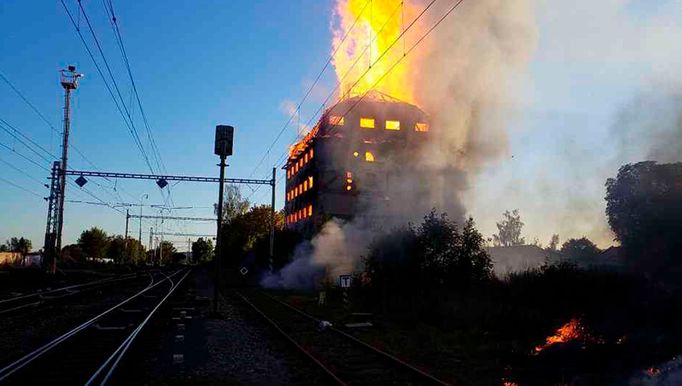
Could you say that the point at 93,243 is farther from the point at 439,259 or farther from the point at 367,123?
the point at 439,259

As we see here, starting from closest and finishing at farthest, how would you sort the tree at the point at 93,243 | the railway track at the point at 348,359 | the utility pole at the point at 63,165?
1. the railway track at the point at 348,359
2. the utility pole at the point at 63,165
3. the tree at the point at 93,243

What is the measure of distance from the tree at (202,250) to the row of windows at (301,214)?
215 ft

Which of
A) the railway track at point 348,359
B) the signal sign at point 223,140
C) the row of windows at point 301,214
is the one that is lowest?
the railway track at point 348,359

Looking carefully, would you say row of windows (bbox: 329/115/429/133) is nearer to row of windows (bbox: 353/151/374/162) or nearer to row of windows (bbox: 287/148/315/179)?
row of windows (bbox: 353/151/374/162)

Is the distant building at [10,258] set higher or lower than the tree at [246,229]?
lower

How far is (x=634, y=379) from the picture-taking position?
358 inches

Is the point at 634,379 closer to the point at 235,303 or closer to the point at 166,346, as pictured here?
the point at 166,346

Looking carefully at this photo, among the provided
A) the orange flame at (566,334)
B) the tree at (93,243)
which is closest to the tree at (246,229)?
the tree at (93,243)

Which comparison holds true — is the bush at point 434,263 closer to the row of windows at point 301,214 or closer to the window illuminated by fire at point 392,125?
the window illuminated by fire at point 392,125

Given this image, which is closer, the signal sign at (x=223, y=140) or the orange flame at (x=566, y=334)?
the orange flame at (x=566, y=334)

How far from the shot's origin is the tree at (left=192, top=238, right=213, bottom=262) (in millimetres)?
136875

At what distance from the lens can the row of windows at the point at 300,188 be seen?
211 feet

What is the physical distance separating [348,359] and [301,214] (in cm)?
5770

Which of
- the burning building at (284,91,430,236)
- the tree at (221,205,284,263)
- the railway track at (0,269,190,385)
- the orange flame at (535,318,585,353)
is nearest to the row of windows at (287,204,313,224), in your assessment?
the burning building at (284,91,430,236)
